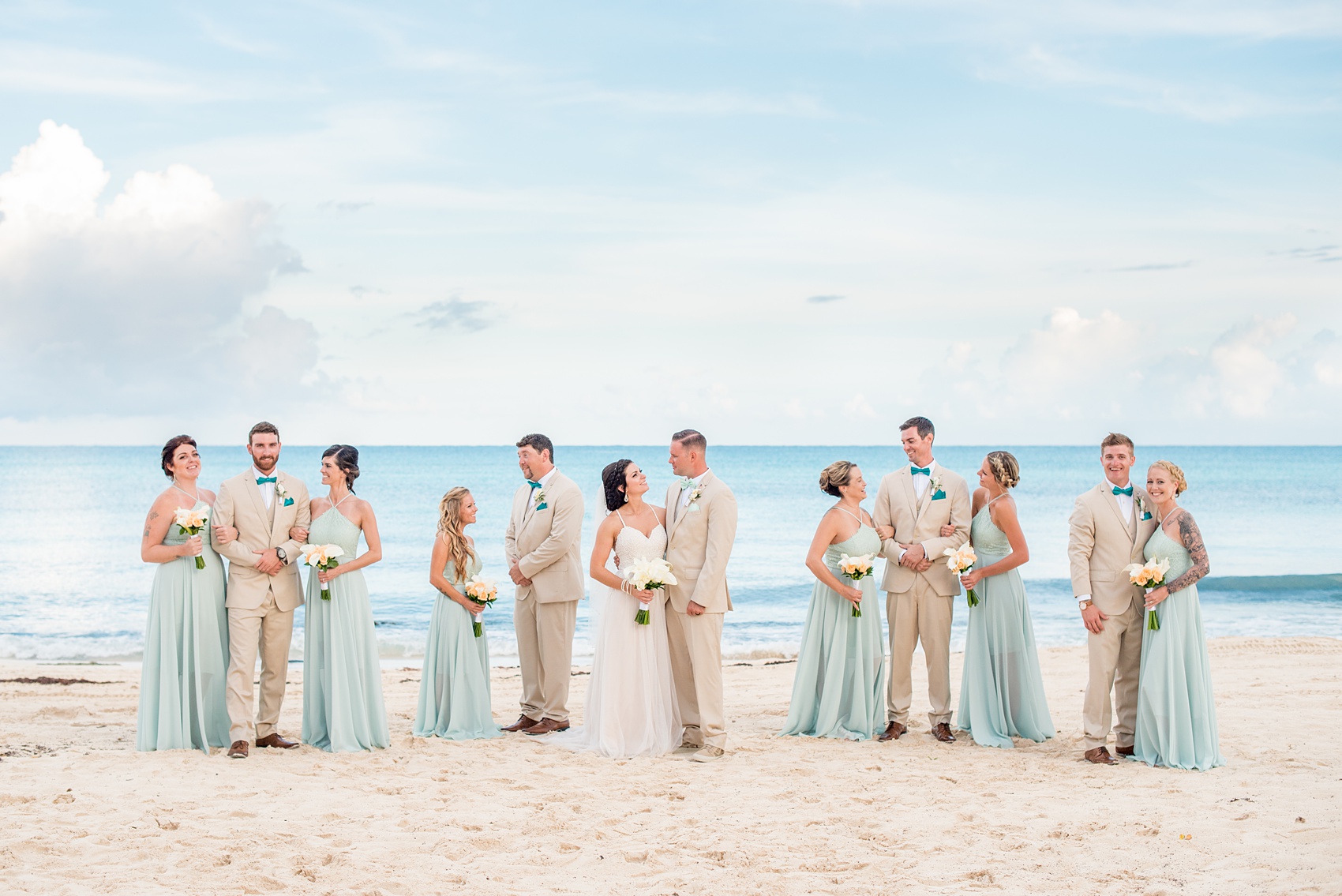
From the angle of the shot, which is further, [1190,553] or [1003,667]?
[1003,667]

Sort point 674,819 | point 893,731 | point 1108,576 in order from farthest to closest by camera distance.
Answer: point 893,731 < point 1108,576 < point 674,819

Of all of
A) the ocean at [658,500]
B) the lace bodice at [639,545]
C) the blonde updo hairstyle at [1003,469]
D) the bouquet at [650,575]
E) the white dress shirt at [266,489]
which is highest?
the blonde updo hairstyle at [1003,469]

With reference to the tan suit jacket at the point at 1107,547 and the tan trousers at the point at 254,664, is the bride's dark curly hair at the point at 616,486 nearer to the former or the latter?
the tan trousers at the point at 254,664

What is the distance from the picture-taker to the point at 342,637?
730cm

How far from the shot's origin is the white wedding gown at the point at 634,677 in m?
7.25

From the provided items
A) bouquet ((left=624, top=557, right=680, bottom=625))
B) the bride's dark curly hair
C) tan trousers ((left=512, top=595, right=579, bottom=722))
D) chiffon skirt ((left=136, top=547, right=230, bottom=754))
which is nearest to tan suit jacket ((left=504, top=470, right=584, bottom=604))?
tan trousers ((left=512, top=595, right=579, bottom=722))

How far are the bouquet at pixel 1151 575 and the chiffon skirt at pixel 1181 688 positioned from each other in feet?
0.28

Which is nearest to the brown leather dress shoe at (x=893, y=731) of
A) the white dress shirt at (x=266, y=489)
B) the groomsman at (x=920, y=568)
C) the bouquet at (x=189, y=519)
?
the groomsman at (x=920, y=568)

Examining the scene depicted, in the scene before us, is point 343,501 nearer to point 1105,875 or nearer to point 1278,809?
point 1105,875

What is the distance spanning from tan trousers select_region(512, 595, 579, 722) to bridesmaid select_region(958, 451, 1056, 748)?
2.96m

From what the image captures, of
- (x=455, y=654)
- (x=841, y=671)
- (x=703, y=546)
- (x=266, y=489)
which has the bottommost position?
(x=841, y=671)

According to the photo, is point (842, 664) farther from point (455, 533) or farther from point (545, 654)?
point (455, 533)

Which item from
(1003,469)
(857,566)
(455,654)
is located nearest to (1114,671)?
(1003,469)

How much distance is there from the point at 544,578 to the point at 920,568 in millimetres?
2772
